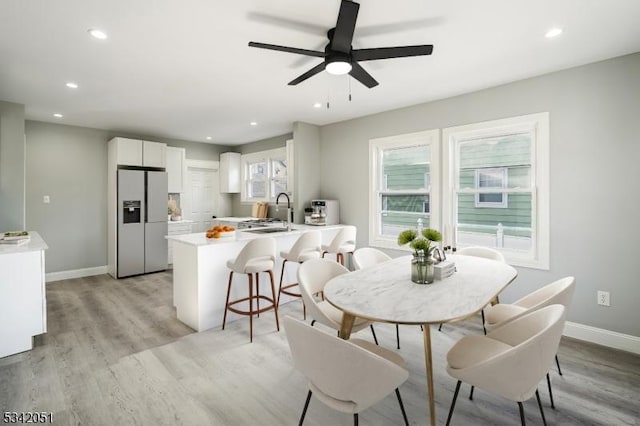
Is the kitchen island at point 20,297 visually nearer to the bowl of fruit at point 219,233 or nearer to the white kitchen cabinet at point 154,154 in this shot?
the bowl of fruit at point 219,233

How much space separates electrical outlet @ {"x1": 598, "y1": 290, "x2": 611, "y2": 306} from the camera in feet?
9.36

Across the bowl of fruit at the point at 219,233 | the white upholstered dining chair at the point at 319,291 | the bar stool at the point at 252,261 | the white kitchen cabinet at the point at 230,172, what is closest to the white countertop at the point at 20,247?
the bowl of fruit at the point at 219,233

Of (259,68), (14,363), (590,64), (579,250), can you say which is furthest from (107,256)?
(590,64)

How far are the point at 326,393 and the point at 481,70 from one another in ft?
10.3

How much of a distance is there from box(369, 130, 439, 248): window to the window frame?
1.91 m

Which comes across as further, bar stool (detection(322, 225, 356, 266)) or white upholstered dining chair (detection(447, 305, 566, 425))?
bar stool (detection(322, 225, 356, 266))

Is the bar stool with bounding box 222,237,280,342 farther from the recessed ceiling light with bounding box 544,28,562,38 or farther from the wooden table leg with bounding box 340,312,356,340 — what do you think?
the recessed ceiling light with bounding box 544,28,562,38

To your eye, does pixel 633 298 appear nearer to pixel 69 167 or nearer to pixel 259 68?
pixel 259 68

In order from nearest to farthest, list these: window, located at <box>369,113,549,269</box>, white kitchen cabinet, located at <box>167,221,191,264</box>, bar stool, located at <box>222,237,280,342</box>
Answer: bar stool, located at <box>222,237,280,342</box> < window, located at <box>369,113,549,269</box> < white kitchen cabinet, located at <box>167,221,191,264</box>

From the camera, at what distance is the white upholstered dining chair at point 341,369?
4.07 ft

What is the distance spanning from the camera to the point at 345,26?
190cm

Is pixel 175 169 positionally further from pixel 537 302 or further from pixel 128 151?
pixel 537 302

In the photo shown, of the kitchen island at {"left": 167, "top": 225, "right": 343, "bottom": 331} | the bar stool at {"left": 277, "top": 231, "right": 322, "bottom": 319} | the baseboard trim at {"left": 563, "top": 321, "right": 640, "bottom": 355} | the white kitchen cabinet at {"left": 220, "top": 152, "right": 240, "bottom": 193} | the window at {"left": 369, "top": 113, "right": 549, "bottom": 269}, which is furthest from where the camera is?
the white kitchen cabinet at {"left": 220, "top": 152, "right": 240, "bottom": 193}

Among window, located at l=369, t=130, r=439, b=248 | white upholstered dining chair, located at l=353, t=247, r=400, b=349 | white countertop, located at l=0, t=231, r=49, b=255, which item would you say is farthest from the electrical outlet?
white countertop, located at l=0, t=231, r=49, b=255
